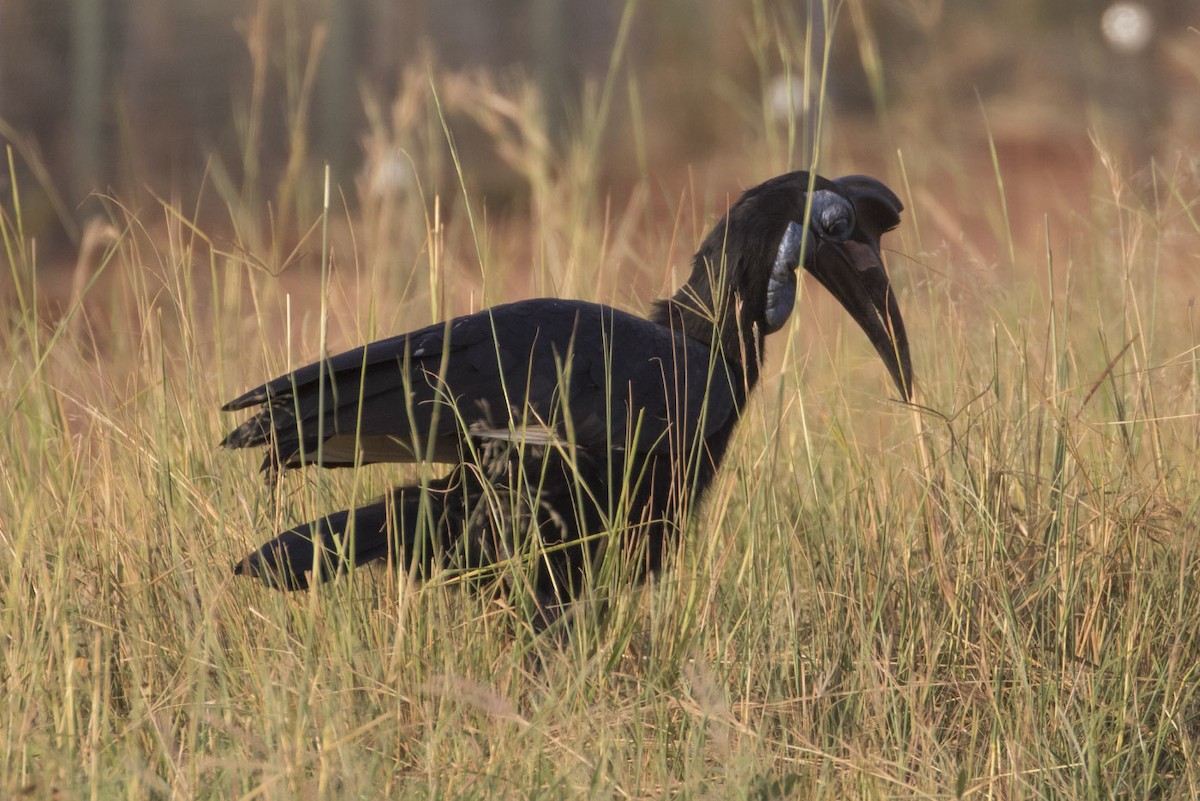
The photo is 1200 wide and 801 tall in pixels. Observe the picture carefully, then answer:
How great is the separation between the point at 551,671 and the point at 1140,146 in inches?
477

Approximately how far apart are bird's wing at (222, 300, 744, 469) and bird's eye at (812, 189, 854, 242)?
46 cm

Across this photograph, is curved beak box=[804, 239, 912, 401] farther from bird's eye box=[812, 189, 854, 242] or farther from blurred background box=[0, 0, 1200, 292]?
blurred background box=[0, 0, 1200, 292]

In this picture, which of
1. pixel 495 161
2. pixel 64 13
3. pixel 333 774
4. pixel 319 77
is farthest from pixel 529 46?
pixel 333 774

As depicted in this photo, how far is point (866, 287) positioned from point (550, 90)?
8.19 m

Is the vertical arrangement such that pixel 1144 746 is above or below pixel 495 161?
below

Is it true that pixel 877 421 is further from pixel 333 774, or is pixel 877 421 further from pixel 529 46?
pixel 529 46

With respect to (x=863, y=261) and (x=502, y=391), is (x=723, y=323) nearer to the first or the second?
(x=863, y=261)

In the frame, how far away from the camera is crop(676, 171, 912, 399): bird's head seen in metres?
3.29

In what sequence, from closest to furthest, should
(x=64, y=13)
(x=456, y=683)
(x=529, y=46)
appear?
(x=456, y=683)
(x=64, y=13)
(x=529, y=46)

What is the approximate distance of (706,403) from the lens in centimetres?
285

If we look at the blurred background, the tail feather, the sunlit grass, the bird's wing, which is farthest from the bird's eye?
the blurred background

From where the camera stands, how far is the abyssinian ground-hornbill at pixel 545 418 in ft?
9.01

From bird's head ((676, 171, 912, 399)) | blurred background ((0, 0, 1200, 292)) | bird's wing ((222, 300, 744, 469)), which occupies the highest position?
blurred background ((0, 0, 1200, 292))

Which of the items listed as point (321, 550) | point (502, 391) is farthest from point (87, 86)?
point (321, 550)
